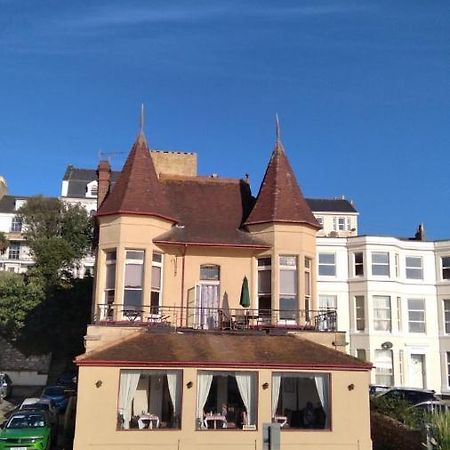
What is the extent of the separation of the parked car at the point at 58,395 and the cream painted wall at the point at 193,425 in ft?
37.6

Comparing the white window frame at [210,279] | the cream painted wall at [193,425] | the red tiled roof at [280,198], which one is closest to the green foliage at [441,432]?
the cream painted wall at [193,425]

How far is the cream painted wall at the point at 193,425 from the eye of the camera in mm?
19047

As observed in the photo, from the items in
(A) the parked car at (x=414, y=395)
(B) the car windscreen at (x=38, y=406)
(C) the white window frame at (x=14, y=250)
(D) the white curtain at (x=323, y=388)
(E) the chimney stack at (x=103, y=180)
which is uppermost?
(C) the white window frame at (x=14, y=250)

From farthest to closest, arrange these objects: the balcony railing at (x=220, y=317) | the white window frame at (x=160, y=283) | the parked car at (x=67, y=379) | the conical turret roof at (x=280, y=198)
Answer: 1. the parked car at (x=67, y=379)
2. the conical turret roof at (x=280, y=198)
3. the white window frame at (x=160, y=283)
4. the balcony railing at (x=220, y=317)

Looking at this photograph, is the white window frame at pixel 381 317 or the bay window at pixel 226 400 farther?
the white window frame at pixel 381 317

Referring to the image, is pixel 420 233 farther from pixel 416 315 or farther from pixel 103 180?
pixel 103 180

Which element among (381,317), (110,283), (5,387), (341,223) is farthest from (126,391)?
(341,223)

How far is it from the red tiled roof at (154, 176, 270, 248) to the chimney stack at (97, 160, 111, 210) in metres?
2.84

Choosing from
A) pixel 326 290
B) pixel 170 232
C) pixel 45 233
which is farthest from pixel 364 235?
pixel 45 233

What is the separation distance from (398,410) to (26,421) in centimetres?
1378

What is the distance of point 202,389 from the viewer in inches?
786

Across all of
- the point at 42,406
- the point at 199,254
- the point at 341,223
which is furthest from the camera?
the point at 341,223

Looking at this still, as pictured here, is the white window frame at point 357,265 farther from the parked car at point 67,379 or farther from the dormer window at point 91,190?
the dormer window at point 91,190

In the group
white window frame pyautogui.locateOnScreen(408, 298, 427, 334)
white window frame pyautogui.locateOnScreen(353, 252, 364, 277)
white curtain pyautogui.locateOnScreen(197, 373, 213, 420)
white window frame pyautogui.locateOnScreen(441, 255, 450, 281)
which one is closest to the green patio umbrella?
white curtain pyautogui.locateOnScreen(197, 373, 213, 420)
